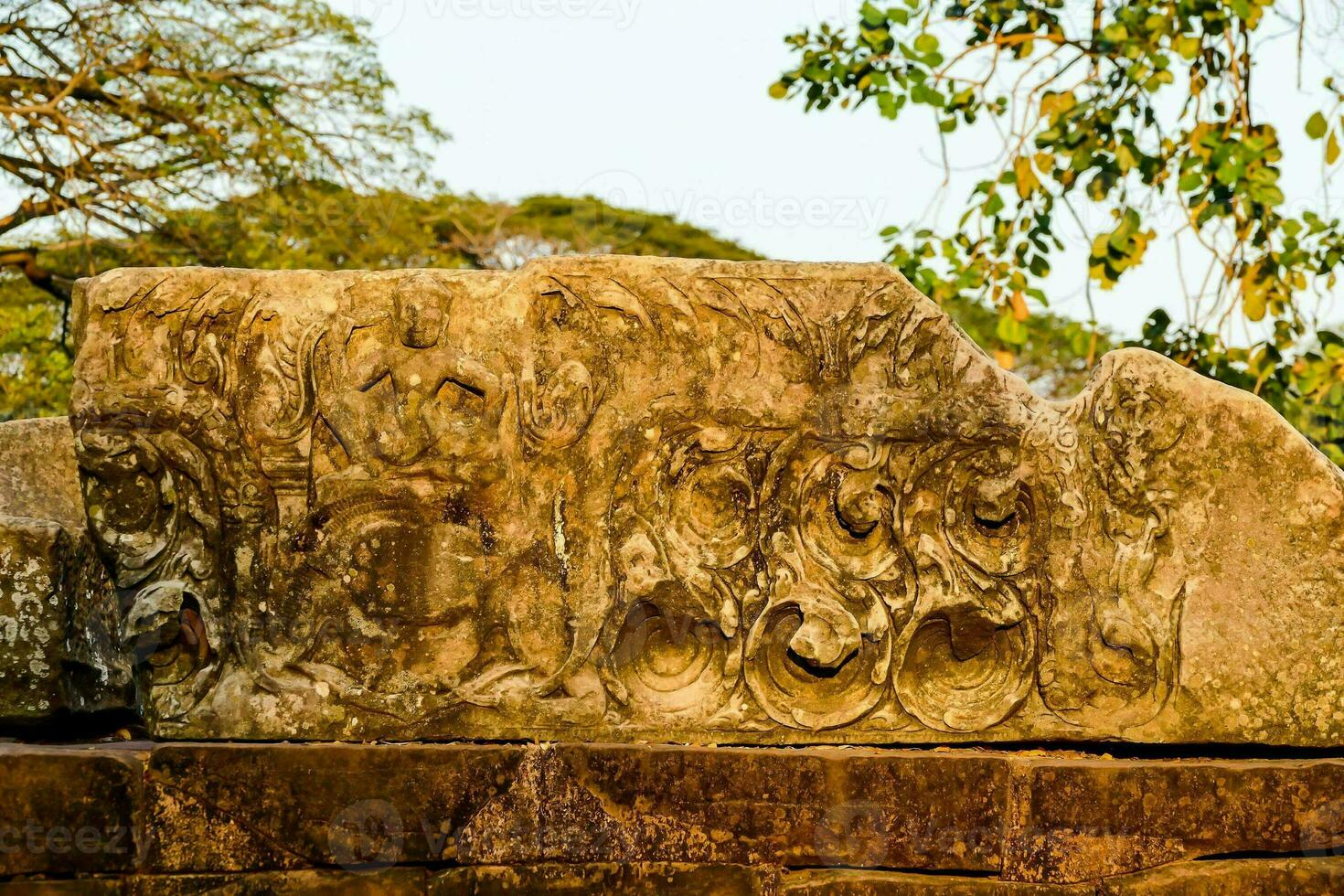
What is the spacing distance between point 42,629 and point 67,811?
47cm

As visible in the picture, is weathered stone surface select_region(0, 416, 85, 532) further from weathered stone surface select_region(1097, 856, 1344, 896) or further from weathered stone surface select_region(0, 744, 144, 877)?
weathered stone surface select_region(1097, 856, 1344, 896)

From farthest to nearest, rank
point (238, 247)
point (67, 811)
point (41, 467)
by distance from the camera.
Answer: point (238, 247)
point (41, 467)
point (67, 811)

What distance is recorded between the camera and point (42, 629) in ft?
10.7

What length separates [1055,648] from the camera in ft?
11.1

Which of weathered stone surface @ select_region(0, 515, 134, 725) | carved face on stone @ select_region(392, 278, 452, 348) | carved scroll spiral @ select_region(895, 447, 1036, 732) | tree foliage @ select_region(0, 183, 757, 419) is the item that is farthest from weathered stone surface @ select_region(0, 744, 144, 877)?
tree foliage @ select_region(0, 183, 757, 419)

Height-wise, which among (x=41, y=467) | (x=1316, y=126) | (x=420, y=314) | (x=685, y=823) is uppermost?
(x=1316, y=126)

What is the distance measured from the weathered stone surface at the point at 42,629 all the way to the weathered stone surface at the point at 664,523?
5.2 inches

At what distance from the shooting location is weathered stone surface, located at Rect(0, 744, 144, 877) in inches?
118

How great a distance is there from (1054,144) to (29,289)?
9475 mm

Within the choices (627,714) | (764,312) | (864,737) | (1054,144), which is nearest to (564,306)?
(764,312)

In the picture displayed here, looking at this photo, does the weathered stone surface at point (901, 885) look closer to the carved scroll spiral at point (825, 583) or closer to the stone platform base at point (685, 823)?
the stone platform base at point (685, 823)

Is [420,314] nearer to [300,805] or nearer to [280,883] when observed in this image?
[300,805]

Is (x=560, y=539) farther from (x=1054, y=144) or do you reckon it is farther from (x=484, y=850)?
(x=1054, y=144)

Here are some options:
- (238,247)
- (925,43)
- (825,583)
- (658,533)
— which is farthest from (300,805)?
(238,247)
